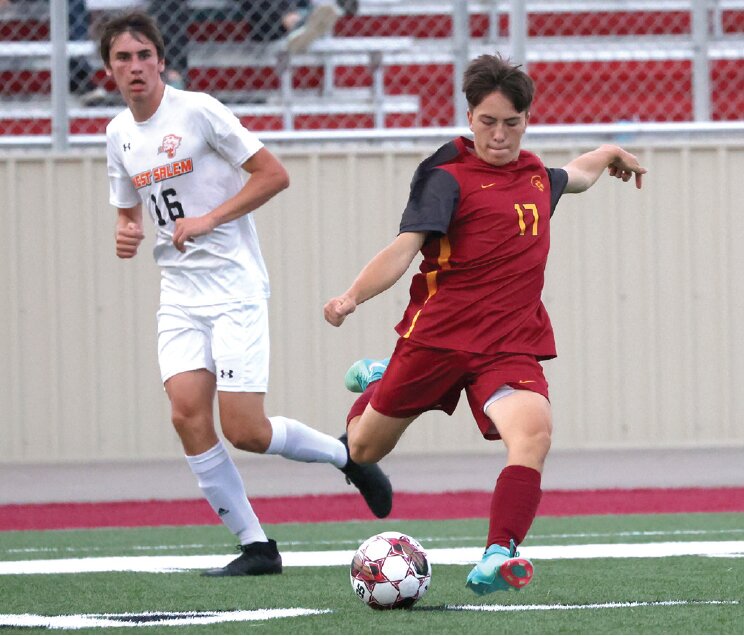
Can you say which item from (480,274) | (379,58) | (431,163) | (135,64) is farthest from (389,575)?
(379,58)

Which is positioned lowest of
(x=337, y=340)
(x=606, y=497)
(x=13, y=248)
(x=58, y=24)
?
(x=606, y=497)

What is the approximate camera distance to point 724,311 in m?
10.8

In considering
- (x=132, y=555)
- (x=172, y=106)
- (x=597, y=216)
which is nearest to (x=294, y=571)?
(x=132, y=555)

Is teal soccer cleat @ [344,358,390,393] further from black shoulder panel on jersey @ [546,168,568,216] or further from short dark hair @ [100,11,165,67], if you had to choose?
short dark hair @ [100,11,165,67]

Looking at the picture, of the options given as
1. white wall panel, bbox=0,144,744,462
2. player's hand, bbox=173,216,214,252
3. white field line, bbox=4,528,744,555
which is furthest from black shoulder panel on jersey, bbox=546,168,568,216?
white wall panel, bbox=0,144,744,462

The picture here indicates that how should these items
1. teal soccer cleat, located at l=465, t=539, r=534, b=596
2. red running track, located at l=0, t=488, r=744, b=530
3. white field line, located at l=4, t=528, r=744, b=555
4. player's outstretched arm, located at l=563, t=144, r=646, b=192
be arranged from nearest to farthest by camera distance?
teal soccer cleat, located at l=465, t=539, r=534, b=596 → player's outstretched arm, located at l=563, t=144, r=646, b=192 → white field line, located at l=4, t=528, r=744, b=555 → red running track, located at l=0, t=488, r=744, b=530

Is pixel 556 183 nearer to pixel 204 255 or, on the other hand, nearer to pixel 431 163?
pixel 431 163

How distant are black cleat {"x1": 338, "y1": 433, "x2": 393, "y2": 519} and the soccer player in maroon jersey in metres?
1.24

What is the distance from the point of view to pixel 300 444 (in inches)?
240

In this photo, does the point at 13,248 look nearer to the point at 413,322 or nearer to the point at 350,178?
the point at 350,178

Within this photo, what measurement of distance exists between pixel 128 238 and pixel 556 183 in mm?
1678

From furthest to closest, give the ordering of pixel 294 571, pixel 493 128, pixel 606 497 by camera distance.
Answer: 1. pixel 606 497
2. pixel 294 571
3. pixel 493 128

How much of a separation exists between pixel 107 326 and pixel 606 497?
383cm

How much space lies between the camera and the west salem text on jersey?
5.82 m
